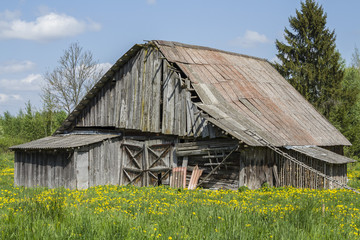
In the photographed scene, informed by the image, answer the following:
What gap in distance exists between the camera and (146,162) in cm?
2303

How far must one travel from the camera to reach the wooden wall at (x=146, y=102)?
21.3 metres

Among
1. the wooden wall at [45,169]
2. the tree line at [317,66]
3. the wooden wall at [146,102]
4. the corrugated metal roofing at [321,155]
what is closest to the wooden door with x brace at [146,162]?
the wooden wall at [146,102]

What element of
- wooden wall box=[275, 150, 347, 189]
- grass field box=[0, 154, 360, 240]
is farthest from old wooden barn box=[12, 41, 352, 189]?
grass field box=[0, 154, 360, 240]

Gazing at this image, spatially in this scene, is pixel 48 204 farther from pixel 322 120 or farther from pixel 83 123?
pixel 322 120

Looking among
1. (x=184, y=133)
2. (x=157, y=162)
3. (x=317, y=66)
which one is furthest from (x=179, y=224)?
(x=317, y=66)

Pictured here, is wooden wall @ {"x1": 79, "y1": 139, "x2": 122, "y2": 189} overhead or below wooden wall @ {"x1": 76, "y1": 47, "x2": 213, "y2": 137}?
below

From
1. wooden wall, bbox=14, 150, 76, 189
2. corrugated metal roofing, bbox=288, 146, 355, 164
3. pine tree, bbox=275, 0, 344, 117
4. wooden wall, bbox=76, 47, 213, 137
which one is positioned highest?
pine tree, bbox=275, 0, 344, 117

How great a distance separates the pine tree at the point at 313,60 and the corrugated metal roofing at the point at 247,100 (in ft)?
28.1

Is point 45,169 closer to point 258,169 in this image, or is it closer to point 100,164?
point 100,164

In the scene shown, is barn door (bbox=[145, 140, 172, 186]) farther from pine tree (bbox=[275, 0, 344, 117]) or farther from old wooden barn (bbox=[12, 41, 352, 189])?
pine tree (bbox=[275, 0, 344, 117])

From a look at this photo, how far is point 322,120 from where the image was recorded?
27.4 meters

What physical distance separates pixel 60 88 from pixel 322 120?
97.2 feet

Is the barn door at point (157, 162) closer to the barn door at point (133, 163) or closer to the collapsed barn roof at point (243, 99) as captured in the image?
the barn door at point (133, 163)

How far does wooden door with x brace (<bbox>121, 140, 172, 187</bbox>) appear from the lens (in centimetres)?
→ 2223
